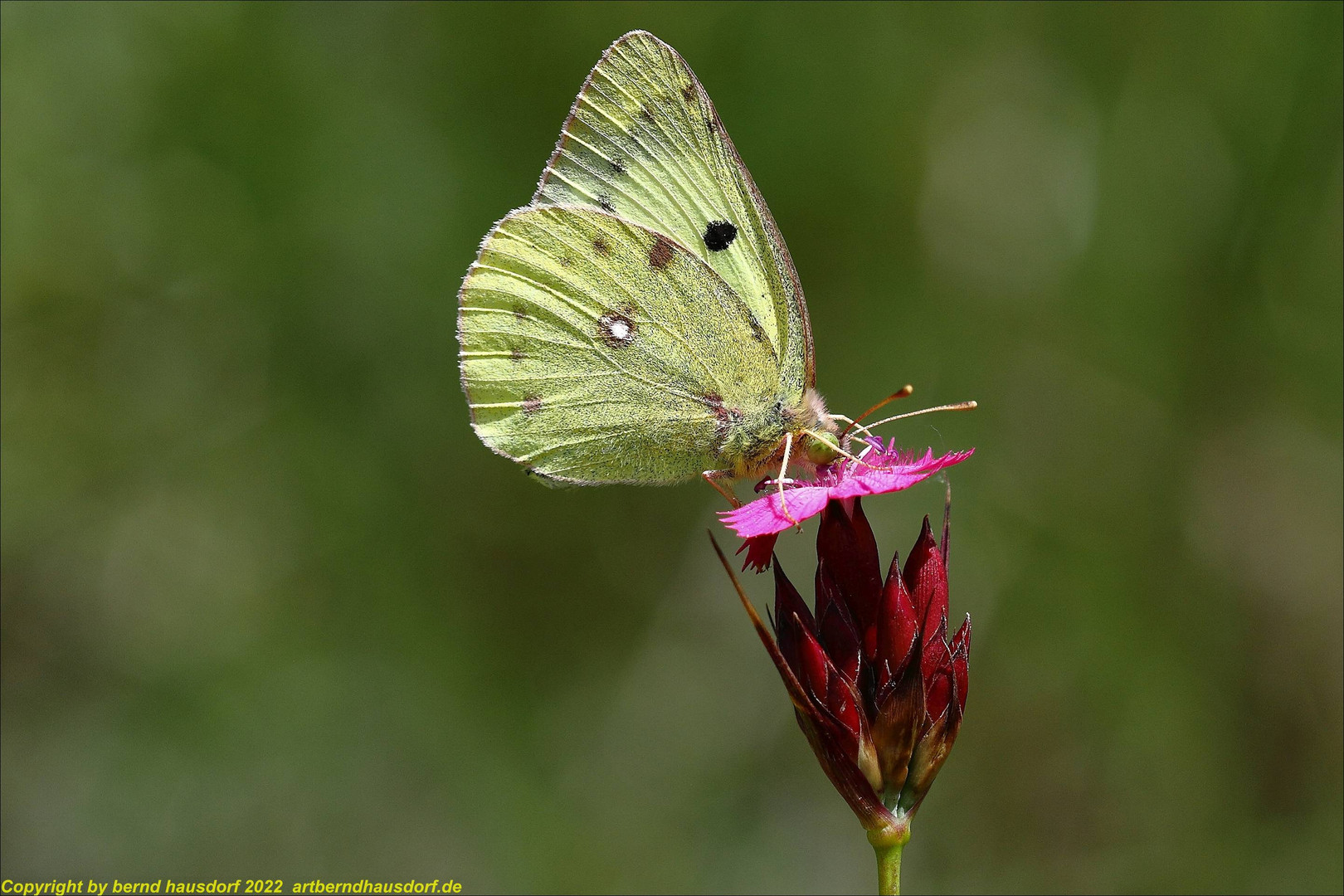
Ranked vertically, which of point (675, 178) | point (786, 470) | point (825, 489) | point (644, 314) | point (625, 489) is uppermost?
point (675, 178)

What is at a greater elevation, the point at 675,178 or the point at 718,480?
the point at 675,178

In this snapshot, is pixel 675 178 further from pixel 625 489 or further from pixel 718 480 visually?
pixel 625 489

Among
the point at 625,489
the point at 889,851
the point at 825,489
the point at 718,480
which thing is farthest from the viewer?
the point at 625,489

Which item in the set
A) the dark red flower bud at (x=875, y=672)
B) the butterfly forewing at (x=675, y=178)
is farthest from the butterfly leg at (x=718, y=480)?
the dark red flower bud at (x=875, y=672)

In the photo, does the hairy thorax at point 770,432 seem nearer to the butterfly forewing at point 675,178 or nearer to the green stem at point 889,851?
the butterfly forewing at point 675,178

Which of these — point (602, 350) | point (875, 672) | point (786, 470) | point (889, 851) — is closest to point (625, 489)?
point (602, 350)

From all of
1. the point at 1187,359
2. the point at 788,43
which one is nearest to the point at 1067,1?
the point at 788,43
